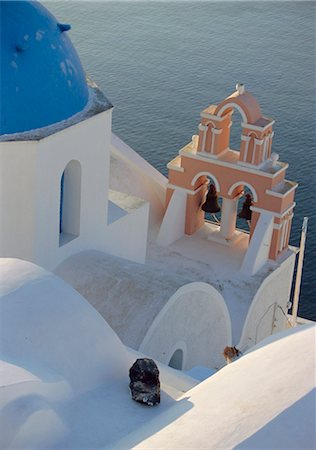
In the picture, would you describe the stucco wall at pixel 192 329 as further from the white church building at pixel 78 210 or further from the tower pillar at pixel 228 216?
the tower pillar at pixel 228 216

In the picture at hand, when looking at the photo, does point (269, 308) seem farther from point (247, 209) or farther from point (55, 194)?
point (55, 194)

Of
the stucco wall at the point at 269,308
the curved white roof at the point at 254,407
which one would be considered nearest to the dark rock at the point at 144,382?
the curved white roof at the point at 254,407

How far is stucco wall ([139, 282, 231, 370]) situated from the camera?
35.0ft

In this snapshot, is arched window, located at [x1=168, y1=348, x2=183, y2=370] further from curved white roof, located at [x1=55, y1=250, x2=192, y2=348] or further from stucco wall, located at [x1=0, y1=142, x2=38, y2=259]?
stucco wall, located at [x1=0, y1=142, x2=38, y2=259]

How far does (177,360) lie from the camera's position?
37.3 ft

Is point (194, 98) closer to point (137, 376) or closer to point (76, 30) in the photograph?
point (76, 30)

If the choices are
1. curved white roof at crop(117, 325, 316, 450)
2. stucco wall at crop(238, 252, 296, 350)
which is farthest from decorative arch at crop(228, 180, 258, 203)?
curved white roof at crop(117, 325, 316, 450)

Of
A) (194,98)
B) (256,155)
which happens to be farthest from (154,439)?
(194,98)

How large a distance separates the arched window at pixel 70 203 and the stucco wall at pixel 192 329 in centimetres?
148

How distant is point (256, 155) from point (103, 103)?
156 inches

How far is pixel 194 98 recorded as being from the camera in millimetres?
27969

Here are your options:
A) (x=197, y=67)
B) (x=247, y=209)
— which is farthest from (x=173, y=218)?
(x=197, y=67)

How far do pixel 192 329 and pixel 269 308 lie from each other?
377 cm

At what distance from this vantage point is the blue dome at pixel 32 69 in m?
10.2
